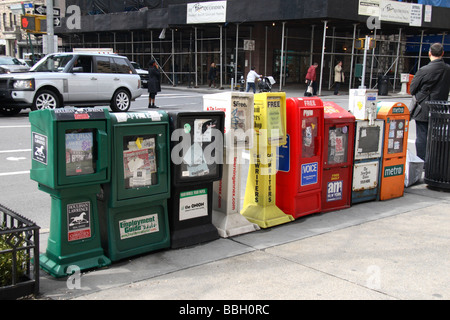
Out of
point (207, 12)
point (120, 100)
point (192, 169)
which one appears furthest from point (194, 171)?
point (207, 12)

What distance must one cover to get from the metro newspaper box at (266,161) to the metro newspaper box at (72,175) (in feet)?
6.14

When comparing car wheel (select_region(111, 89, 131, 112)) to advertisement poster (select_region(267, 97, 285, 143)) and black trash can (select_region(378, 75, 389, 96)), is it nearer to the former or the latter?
advertisement poster (select_region(267, 97, 285, 143))

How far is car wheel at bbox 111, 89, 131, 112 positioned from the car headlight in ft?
9.12

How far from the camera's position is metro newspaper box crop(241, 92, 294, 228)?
5.22 meters

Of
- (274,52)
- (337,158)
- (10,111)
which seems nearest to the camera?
(337,158)

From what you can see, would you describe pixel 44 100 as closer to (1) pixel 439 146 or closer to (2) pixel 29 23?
(2) pixel 29 23

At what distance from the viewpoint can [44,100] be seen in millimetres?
13523

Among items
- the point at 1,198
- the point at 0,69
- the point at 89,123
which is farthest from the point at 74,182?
the point at 0,69

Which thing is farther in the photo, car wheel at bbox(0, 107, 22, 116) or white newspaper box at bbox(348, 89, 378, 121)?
car wheel at bbox(0, 107, 22, 116)

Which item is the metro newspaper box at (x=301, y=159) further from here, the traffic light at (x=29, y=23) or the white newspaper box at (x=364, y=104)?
the traffic light at (x=29, y=23)

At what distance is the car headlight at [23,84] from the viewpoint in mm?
13141

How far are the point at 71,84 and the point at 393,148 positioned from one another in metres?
10.3

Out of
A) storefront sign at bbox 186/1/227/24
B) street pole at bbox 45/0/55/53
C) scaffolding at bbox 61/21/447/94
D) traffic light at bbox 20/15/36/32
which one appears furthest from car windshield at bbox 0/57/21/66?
storefront sign at bbox 186/1/227/24

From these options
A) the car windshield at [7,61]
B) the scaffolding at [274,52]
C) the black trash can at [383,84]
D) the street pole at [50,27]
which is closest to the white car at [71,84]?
the street pole at [50,27]
